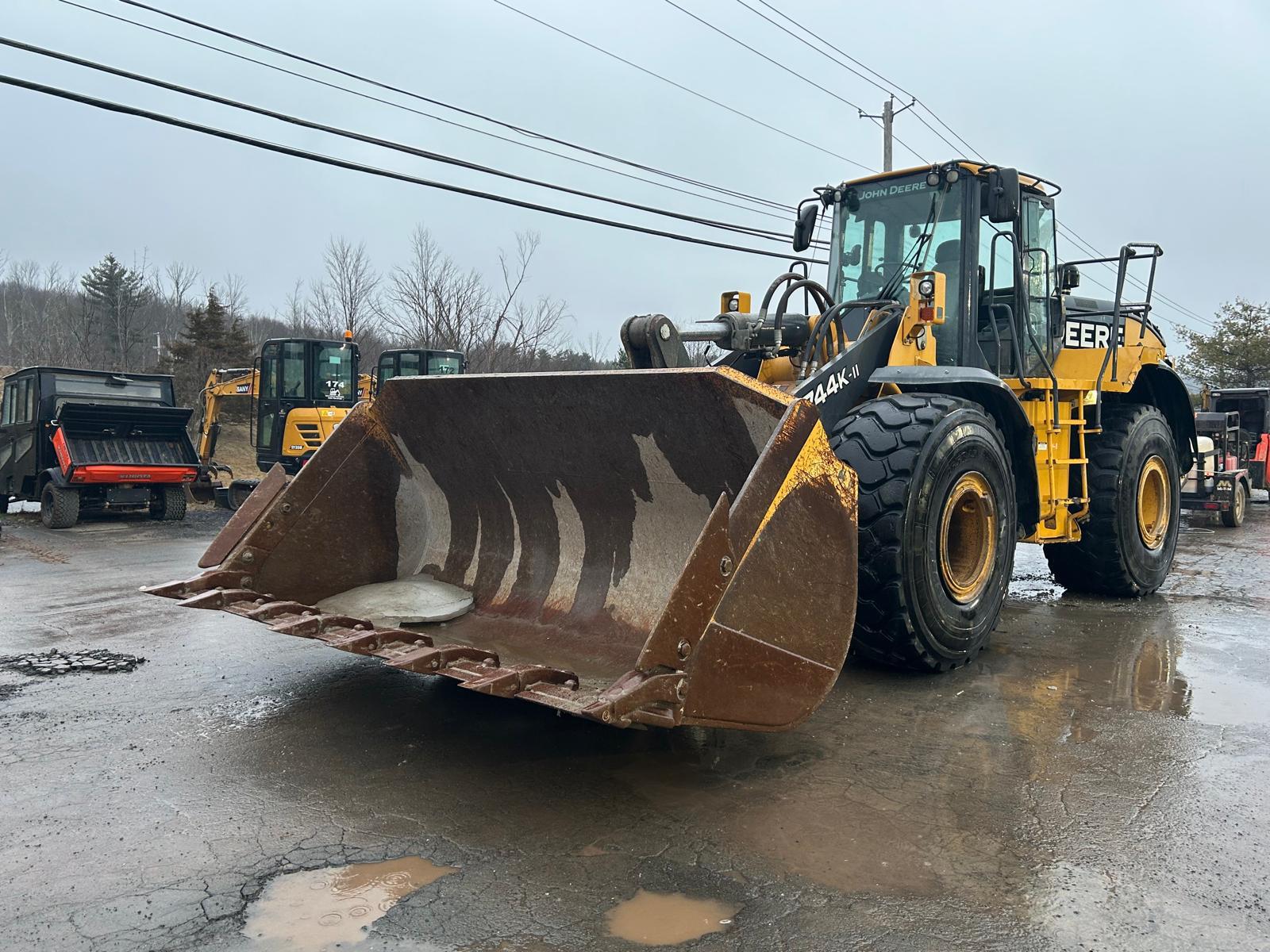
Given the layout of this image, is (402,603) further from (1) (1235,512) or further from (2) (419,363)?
(1) (1235,512)

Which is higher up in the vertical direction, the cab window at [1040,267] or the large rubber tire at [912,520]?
the cab window at [1040,267]

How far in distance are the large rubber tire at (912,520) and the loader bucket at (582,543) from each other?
0.91m

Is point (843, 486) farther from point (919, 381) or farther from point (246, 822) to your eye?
point (246, 822)

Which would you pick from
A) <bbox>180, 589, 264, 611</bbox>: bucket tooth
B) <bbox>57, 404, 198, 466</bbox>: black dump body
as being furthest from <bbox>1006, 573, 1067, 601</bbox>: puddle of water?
<bbox>57, 404, 198, 466</bbox>: black dump body

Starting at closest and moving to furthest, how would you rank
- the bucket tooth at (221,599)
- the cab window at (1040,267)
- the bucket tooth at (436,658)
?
the bucket tooth at (436,658) → the bucket tooth at (221,599) → the cab window at (1040,267)

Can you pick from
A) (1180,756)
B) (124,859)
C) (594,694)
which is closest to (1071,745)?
(1180,756)

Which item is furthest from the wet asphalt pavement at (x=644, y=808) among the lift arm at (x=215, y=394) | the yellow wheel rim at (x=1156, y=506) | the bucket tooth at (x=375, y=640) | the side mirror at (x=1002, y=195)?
the lift arm at (x=215, y=394)

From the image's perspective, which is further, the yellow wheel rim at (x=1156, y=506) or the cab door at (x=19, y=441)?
the cab door at (x=19, y=441)

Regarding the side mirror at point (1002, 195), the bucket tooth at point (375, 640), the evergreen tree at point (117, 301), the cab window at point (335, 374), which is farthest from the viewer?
the evergreen tree at point (117, 301)

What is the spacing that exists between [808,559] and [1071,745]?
5.41ft

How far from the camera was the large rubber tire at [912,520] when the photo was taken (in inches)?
190

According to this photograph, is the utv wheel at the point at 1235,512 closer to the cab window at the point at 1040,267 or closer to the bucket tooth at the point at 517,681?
the cab window at the point at 1040,267

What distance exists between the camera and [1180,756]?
4.14 m

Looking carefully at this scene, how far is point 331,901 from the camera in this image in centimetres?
287
